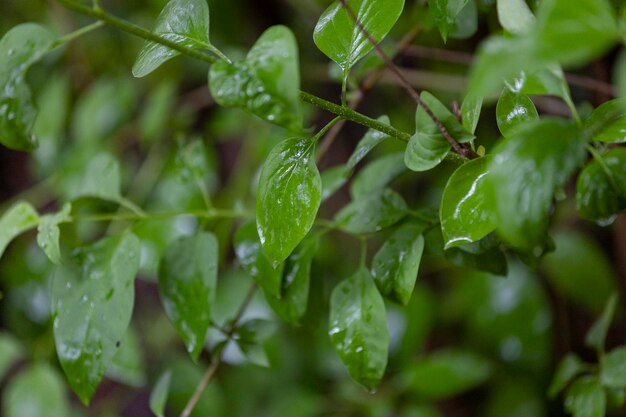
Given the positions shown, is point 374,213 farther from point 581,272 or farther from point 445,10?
point 581,272

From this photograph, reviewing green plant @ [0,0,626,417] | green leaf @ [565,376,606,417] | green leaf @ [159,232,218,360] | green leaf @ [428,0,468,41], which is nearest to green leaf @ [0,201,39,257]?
green plant @ [0,0,626,417]

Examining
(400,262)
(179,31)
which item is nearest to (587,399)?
(400,262)

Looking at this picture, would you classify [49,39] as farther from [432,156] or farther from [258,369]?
[258,369]

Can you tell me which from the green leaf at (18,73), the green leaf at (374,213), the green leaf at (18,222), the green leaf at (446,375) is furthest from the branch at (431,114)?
the green leaf at (446,375)

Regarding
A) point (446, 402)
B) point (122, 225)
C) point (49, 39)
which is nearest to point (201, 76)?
point (122, 225)

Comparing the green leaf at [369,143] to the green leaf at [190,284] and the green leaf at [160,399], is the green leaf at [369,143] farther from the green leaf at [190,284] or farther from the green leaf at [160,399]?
the green leaf at [160,399]

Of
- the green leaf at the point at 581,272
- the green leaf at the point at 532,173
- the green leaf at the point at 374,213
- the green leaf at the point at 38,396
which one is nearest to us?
the green leaf at the point at 532,173

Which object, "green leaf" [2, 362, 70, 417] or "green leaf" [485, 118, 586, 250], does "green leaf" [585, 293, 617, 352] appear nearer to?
"green leaf" [485, 118, 586, 250]
